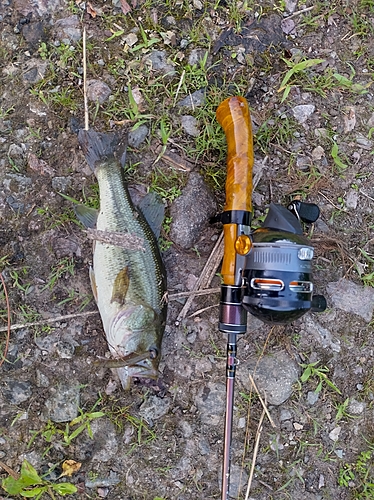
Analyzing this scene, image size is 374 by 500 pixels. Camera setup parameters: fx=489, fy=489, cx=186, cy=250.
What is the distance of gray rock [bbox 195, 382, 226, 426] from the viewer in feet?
11.9

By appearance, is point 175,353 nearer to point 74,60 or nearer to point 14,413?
point 14,413

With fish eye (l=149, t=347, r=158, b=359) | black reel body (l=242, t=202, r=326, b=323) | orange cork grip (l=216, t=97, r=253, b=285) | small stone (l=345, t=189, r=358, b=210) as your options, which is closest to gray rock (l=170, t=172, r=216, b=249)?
orange cork grip (l=216, t=97, r=253, b=285)

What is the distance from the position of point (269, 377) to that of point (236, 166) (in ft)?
5.20

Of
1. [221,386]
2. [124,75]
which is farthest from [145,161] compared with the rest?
[221,386]

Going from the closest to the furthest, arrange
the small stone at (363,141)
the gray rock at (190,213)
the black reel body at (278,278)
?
the black reel body at (278,278) → the gray rock at (190,213) → the small stone at (363,141)

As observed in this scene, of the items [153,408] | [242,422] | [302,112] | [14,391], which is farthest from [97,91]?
[242,422]

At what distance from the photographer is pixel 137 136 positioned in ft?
12.0

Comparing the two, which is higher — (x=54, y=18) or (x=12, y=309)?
(x=54, y=18)

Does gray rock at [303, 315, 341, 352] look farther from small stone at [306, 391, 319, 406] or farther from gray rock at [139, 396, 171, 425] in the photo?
gray rock at [139, 396, 171, 425]

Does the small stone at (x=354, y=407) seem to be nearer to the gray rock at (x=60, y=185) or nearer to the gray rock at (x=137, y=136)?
the gray rock at (x=137, y=136)

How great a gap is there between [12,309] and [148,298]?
1.04 meters

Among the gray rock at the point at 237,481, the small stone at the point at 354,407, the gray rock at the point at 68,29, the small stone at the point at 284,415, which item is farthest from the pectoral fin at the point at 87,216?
the small stone at the point at 354,407

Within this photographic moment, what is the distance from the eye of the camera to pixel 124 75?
12.0ft

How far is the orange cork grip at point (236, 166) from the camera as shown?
10.3ft
